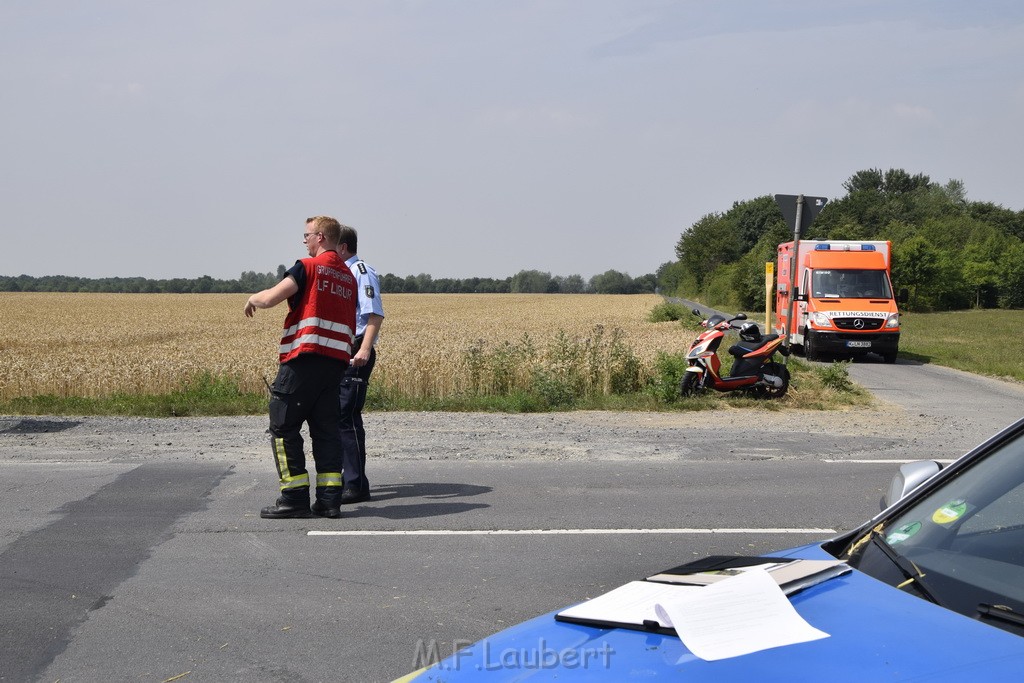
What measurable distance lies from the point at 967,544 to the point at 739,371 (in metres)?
11.6

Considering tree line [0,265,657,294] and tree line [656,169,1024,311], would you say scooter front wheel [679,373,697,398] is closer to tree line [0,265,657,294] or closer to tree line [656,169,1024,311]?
tree line [656,169,1024,311]

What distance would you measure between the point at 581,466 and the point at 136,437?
5116 millimetres

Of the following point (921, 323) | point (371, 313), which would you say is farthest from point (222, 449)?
point (921, 323)

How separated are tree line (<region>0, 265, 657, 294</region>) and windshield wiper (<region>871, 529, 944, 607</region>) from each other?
101268 mm

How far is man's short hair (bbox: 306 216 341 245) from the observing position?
6785 millimetres

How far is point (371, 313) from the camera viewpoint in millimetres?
7383

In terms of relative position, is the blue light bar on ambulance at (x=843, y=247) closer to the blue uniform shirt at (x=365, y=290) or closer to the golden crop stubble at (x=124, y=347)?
the golden crop stubble at (x=124, y=347)

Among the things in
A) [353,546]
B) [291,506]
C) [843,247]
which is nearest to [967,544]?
[353,546]

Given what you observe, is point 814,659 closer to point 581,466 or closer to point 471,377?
point 581,466

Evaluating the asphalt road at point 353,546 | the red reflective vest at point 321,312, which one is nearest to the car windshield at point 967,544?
the asphalt road at point 353,546

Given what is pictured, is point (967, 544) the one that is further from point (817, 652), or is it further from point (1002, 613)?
point (817, 652)

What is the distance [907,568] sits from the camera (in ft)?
8.89

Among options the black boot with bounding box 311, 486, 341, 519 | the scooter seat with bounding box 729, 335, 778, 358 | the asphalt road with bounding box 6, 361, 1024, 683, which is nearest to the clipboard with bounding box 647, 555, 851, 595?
the asphalt road with bounding box 6, 361, 1024, 683

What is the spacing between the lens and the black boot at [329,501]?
6961mm
